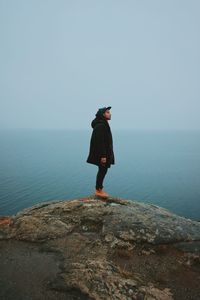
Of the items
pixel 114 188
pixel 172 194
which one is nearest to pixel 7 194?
pixel 114 188

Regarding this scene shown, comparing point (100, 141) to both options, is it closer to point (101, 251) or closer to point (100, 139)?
point (100, 139)

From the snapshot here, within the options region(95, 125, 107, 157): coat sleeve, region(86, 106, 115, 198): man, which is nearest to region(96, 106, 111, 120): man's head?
region(86, 106, 115, 198): man

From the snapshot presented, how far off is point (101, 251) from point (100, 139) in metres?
4.83

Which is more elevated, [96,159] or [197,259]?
[96,159]

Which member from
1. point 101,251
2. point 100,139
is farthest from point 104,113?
point 101,251

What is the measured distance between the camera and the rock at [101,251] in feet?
22.0

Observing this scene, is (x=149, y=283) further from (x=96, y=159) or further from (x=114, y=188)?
(x=114, y=188)

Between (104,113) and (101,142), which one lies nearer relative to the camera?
(101,142)

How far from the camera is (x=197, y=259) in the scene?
852 centimetres

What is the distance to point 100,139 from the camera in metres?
11.5

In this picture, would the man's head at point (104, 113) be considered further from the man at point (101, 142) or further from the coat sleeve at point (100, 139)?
the coat sleeve at point (100, 139)

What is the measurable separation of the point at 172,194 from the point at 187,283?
247 ft

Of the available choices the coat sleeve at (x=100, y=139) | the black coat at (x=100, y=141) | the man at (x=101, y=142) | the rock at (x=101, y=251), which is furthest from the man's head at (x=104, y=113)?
the rock at (x=101, y=251)

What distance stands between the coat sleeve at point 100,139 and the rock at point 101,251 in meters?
2.28
